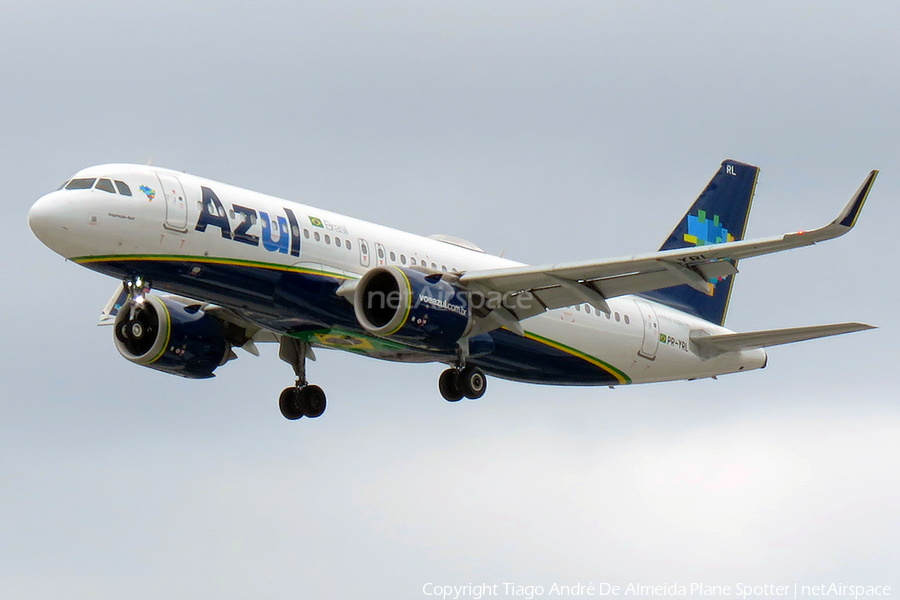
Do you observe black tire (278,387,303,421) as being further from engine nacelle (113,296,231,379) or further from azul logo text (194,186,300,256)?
azul logo text (194,186,300,256)

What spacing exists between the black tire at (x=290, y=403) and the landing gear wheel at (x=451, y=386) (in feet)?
17.1

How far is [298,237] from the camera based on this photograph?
36562mm

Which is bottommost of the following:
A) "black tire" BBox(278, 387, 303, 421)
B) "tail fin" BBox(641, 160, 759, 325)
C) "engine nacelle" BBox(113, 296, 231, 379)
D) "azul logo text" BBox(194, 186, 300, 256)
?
"black tire" BBox(278, 387, 303, 421)

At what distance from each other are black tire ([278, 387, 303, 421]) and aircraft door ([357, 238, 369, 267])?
670cm

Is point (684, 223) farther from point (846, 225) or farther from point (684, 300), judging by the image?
point (846, 225)

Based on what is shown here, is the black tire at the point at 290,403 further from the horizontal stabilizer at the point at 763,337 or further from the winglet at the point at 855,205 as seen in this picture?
the winglet at the point at 855,205

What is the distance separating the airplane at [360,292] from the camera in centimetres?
3444

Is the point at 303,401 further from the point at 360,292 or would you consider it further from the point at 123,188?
the point at 123,188

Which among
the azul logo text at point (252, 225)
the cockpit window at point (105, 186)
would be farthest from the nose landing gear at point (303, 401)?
the cockpit window at point (105, 186)

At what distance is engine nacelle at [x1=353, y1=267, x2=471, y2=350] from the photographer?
36312 millimetres

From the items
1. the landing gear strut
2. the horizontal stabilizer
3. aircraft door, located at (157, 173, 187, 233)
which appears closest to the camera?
aircraft door, located at (157, 173, 187, 233)

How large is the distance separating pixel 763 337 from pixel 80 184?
2066 centimetres

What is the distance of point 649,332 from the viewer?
44.7 meters

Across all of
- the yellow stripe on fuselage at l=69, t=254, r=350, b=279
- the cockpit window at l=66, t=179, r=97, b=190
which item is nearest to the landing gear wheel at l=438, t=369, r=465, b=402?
the yellow stripe on fuselage at l=69, t=254, r=350, b=279
